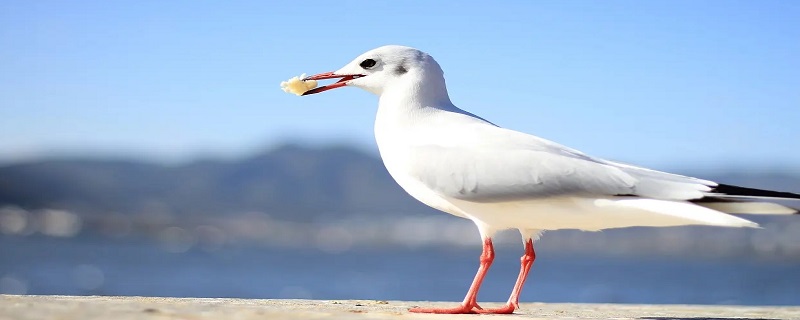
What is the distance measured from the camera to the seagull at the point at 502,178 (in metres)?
6.03

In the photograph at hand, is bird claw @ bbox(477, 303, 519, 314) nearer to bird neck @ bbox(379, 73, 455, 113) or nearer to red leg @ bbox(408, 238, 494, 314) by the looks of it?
red leg @ bbox(408, 238, 494, 314)

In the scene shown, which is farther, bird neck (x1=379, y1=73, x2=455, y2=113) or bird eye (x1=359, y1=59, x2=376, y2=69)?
bird eye (x1=359, y1=59, x2=376, y2=69)

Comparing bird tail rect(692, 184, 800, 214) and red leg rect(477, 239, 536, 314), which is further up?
bird tail rect(692, 184, 800, 214)

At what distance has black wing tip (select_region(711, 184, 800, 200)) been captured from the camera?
573cm

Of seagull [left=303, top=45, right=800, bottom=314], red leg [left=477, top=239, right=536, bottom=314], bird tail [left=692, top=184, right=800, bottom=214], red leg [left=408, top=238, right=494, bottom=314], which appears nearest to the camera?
bird tail [left=692, top=184, right=800, bottom=214]

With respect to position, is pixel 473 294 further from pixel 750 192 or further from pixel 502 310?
pixel 750 192

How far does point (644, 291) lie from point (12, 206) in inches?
5915

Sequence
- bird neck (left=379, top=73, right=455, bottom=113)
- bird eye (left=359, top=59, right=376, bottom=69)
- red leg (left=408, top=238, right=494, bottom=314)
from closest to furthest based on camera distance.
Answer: red leg (left=408, top=238, right=494, bottom=314) < bird neck (left=379, top=73, right=455, bottom=113) < bird eye (left=359, top=59, right=376, bottom=69)

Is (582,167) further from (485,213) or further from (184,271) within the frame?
(184,271)

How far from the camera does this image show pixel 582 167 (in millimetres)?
6391

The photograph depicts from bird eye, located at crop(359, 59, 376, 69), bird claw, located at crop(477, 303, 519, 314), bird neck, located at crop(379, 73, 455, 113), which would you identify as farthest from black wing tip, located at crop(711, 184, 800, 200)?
bird eye, located at crop(359, 59, 376, 69)

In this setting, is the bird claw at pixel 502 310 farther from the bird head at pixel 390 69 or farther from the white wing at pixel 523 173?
the bird head at pixel 390 69

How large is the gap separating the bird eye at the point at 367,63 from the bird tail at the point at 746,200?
2.51 m

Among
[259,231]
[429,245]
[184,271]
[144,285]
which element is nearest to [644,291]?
[144,285]
